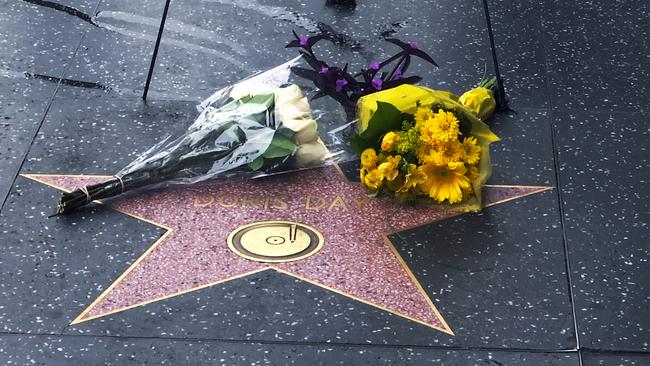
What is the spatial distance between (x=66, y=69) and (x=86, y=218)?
3.54ft

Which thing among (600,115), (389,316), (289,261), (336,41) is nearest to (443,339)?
(389,316)

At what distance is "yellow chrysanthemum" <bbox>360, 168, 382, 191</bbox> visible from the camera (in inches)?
136

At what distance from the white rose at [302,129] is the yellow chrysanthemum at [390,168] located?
1.11 feet

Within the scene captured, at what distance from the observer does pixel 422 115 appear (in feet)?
11.4

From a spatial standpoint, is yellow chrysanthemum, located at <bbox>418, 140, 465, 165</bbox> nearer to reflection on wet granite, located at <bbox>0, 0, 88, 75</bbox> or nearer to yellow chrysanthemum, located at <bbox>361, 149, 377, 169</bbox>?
yellow chrysanthemum, located at <bbox>361, 149, 377, 169</bbox>

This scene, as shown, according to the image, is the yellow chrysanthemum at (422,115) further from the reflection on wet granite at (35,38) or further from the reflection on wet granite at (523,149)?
the reflection on wet granite at (35,38)

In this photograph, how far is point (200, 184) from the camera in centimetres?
357

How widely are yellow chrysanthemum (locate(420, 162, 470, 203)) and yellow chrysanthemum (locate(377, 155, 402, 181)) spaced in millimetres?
85

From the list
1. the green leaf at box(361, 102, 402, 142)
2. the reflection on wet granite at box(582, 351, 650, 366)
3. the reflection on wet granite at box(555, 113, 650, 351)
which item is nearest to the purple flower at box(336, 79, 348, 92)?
the green leaf at box(361, 102, 402, 142)

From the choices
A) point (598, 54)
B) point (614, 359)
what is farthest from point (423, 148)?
point (598, 54)

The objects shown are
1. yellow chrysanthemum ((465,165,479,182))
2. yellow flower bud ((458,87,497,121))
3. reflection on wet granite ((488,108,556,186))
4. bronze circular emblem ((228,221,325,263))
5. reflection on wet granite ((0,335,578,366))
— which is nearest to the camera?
reflection on wet granite ((0,335,578,366))

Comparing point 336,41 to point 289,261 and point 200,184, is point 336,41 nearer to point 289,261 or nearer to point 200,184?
point 200,184

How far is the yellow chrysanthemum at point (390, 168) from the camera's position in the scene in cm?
342

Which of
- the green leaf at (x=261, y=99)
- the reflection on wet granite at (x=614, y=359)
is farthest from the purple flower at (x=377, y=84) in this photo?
the reflection on wet granite at (x=614, y=359)
